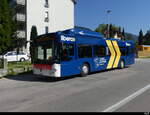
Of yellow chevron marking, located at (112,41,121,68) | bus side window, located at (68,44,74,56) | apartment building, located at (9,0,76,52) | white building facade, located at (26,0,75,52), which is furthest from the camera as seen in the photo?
white building facade, located at (26,0,75,52)

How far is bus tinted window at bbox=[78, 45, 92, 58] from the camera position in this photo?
41.3 feet

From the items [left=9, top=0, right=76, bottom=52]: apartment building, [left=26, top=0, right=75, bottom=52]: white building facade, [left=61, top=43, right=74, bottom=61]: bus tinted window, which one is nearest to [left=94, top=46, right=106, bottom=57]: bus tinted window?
[left=61, top=43, right=74, bottom=61]: bus tinted window

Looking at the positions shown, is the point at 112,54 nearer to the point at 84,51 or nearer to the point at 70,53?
the point at 84,51

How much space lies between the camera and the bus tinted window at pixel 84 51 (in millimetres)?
12583

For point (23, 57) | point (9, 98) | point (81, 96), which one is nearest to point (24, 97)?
point (9, 98)

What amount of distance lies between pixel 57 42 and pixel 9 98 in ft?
15.0

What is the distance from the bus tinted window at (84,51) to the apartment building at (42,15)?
24.5m

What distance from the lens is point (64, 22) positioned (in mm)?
44812

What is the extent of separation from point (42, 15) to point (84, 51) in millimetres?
29786

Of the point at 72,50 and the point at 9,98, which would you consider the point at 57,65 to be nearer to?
the point at 72,50

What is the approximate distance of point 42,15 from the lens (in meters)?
40.7

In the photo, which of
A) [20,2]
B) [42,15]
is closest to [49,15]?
[42,15]

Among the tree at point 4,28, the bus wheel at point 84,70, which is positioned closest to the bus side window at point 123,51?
the bus wheel at point 84,70

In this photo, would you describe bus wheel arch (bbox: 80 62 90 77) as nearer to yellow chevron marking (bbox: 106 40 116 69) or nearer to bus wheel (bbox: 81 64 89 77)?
bus wheel (bbox: 81 64 89 77)
